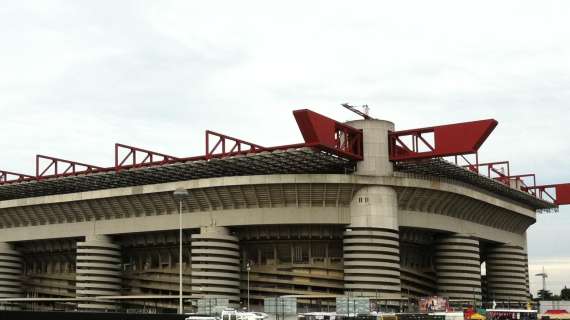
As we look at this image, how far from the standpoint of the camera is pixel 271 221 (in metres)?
86.9

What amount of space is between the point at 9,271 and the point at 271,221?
41.7m

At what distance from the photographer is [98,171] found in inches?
3770

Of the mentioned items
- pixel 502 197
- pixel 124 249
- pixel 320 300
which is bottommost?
pixel 320 300

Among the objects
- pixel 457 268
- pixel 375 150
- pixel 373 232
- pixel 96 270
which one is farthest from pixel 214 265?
pixel 457 268

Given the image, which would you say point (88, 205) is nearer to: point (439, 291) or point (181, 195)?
point (181, 195)

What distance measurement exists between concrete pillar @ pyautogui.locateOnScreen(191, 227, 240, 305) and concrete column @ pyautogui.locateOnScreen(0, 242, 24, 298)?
31755 mm

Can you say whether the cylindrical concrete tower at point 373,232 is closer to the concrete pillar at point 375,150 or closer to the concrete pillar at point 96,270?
the concrete pillar at point 375,150

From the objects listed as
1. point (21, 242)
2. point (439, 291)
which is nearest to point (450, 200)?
point (439, 291)

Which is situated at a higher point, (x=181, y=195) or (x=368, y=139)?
(x=368, y=139)

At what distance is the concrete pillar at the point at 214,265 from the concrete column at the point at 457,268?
25.9 metres

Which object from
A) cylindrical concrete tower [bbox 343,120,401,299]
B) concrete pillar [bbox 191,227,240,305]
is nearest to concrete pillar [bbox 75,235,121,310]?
concrete pillar [bbox 191,227,240,305]

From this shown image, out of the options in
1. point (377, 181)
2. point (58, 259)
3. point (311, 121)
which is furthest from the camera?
point (58, 259)

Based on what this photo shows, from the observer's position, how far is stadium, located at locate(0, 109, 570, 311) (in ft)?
279

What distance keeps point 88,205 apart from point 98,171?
4903 millimetres
